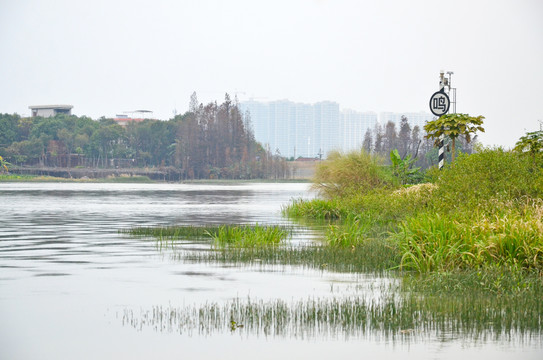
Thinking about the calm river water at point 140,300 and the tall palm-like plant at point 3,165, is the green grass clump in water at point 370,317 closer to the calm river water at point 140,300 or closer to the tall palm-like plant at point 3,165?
the calm river water at point 140,300

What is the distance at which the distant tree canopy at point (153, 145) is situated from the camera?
161500 mm

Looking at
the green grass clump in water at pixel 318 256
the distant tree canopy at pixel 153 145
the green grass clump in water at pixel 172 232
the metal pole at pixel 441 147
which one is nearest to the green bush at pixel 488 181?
the green grass clump in water at pixel 318 256

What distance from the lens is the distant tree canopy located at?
162m

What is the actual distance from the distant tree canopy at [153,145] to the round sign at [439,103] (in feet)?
418

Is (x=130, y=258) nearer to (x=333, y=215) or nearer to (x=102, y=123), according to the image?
(x=333, y=215)

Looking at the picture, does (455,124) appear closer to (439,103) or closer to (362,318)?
(439,103)

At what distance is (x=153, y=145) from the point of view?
6777 inches

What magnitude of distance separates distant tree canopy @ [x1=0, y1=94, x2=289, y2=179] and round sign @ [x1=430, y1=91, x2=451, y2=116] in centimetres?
12735

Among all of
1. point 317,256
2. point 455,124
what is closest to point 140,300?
point 317,256

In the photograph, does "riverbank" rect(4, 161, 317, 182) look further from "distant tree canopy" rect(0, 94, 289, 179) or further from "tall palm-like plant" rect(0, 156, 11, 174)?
"distant tree canopy" rect(0, 94, 289, 179)

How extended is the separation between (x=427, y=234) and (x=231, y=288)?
15.8 ft

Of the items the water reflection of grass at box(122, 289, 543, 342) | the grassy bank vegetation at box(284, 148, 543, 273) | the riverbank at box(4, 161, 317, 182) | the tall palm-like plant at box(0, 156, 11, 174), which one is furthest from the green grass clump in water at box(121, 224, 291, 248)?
the tall palm-like plant at box(0, 156, 11, 174)

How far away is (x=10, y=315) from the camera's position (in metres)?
12.3

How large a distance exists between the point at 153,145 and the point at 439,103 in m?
141
